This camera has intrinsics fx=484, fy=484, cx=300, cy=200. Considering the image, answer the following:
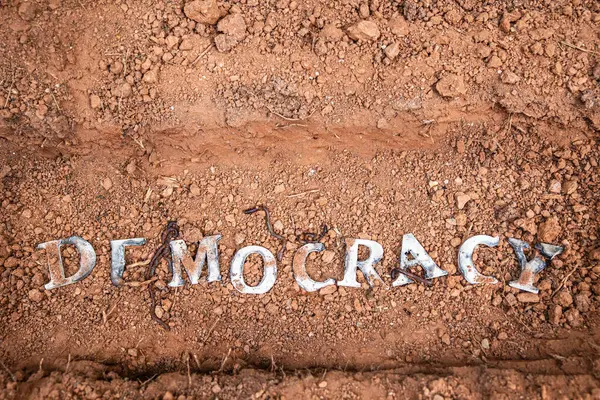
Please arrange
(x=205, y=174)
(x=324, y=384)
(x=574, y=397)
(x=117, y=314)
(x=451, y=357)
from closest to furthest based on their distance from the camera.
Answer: (x=574, y=397) < (x=324, y=384) < (x=451, y=357) < (x=117, y=314) < (x=205, y=174)

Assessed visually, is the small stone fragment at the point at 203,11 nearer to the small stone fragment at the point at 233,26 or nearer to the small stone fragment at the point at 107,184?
the small stone fragment at the point at 233,26

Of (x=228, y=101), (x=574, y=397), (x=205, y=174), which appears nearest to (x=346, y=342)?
(x=574, y=397)

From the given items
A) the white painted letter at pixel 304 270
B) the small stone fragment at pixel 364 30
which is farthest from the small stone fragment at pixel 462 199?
the small stone fragment at pixel 364 30

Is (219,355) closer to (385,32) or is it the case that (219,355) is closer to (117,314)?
(117,314)

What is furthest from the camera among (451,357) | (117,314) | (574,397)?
(117,314)

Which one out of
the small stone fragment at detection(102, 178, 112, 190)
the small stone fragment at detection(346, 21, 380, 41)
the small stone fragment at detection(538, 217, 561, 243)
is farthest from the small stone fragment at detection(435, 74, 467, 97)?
the small stone fragment at detection(102, 178, 112, 190)

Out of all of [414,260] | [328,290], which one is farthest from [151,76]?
[414,260]

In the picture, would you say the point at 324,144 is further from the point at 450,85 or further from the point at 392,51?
the point at 450,85

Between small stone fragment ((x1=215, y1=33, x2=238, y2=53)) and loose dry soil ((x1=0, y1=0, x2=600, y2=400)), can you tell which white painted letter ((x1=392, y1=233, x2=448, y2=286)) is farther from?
small stone fragment ((x1=215, y1=33, x2=238, y2=53))
